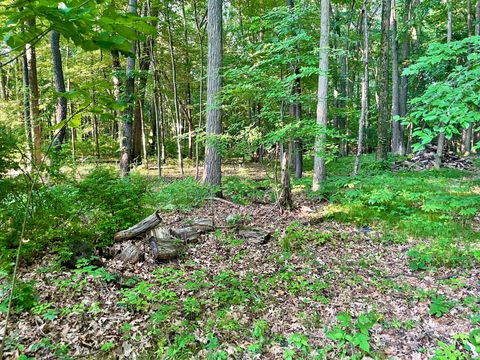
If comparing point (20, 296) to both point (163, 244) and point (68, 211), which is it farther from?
point (163, 244)

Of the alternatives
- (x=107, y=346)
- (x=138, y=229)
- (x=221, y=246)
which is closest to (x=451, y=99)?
(x=221, y=246)

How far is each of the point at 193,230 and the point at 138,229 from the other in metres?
0.97

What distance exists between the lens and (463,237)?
4.93 meters

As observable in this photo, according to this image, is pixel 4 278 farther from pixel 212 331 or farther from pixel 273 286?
pixel 273 286

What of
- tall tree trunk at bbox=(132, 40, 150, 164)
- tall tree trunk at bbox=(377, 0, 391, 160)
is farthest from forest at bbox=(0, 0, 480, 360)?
tall tree trunk at bbox=(132, 40, 150, 164)

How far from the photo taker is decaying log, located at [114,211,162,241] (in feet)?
14.9

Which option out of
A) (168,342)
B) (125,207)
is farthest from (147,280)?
(125,207)

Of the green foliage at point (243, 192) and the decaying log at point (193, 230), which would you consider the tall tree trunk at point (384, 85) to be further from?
the decaying log at point (193, 230)

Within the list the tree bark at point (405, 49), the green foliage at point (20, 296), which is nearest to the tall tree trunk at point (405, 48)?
the tree bark at point (405, 49)

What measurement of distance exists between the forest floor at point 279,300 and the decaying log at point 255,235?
129 millimetres

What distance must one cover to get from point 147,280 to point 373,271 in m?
3.26

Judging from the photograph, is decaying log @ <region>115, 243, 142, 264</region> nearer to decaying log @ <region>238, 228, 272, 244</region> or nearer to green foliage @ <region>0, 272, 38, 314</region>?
green foliage @ <region>0, 272, 38, 314</region>

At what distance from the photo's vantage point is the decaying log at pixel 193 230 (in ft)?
16.3

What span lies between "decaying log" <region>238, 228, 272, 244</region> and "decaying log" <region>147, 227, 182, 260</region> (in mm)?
1171
